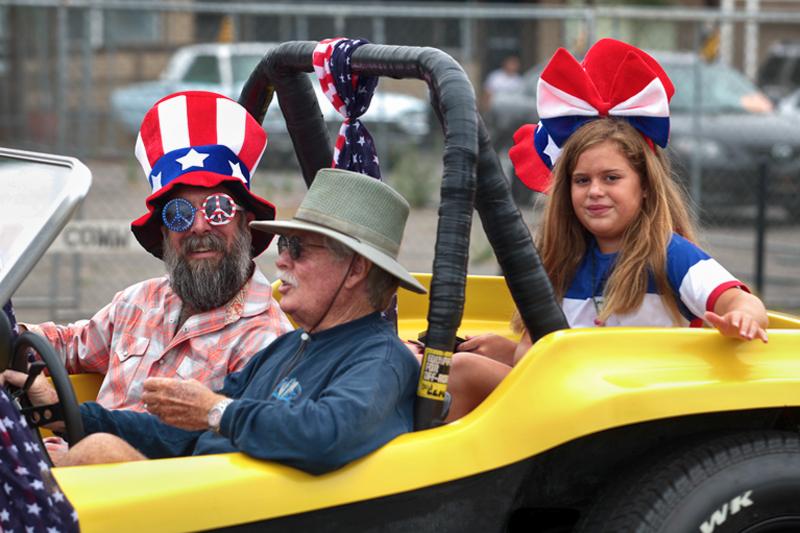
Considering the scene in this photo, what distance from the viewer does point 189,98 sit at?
3.33m

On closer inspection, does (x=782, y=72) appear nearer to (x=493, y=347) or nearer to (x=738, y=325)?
(x=493, y=347)

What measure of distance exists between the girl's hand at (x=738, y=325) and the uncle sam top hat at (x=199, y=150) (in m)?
1.25

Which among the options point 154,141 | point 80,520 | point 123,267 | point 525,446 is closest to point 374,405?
point 525,446

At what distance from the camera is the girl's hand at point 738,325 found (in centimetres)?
257

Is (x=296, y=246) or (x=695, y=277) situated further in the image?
(x=695, y=277)

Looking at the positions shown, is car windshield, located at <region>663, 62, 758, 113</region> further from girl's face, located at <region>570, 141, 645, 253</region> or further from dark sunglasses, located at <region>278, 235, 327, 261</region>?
dark sunglasses, located at <region>278, 235, 327, 261</region>

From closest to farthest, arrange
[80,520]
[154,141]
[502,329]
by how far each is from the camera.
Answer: [80,520] → [154,141] → [502,329]

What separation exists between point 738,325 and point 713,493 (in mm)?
344

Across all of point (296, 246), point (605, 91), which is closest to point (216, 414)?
point (296, 246)

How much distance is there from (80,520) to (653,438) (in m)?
1.20

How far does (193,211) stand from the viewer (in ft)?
10.4

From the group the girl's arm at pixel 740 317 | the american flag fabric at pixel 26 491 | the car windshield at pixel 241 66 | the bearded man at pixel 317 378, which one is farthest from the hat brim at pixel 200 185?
the car windshield at pixel 241 66

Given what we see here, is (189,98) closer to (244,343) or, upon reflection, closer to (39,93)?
(244,343)

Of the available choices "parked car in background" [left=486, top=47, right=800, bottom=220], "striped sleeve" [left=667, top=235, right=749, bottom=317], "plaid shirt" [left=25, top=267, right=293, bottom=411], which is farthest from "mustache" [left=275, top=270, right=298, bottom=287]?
"parked car in background" [left=486, top=47, right=800, bottom=220]
